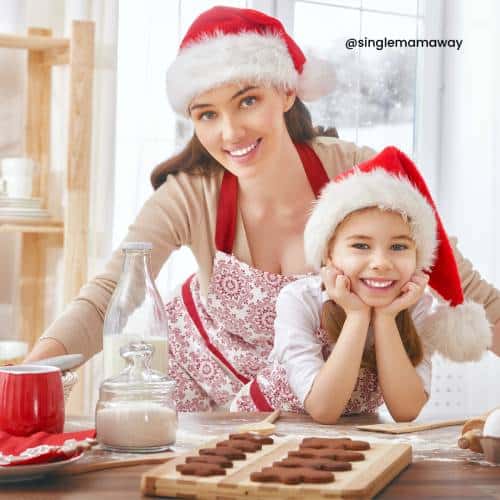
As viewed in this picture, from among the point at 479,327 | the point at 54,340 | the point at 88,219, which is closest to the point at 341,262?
the point at 479,327

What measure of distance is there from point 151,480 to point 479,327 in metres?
0.91

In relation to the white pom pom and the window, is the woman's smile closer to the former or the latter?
the white pom pom

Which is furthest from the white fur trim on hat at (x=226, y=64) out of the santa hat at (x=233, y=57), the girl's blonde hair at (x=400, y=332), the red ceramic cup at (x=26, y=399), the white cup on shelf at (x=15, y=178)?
the red ceramic cup at (x=26, y=399)

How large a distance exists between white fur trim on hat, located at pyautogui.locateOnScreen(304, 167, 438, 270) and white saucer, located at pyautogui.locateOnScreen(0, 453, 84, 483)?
722mm

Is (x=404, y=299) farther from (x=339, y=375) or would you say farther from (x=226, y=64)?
(x=226, y=64)

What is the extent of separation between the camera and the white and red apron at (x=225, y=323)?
1.97m

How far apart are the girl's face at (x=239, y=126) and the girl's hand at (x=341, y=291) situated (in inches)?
20.0

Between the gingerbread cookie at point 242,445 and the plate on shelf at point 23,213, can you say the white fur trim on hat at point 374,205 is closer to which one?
the gingerbread cookie at point 242,445

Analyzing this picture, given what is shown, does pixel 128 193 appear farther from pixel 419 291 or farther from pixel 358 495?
pixel 358 495

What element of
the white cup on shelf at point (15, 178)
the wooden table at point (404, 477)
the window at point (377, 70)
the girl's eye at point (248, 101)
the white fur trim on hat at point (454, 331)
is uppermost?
the window at point (377, 70)

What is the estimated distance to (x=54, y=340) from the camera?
164cm

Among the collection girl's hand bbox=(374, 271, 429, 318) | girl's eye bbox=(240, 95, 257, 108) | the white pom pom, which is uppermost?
the white pom pom

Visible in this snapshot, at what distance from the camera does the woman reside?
6.45 feet

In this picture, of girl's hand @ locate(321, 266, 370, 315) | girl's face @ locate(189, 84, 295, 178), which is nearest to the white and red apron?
girl's face @ locate(189, 84, 295, 178)
